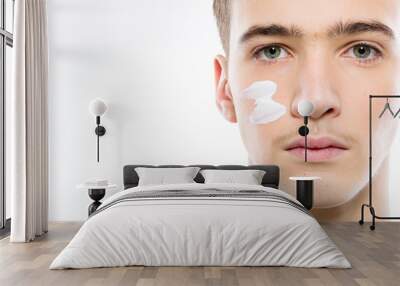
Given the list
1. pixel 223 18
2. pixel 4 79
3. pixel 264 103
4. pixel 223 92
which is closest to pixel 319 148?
pixel 264 103

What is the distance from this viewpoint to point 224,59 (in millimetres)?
7430

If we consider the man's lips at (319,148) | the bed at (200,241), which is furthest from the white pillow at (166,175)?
the bed at (200,241)

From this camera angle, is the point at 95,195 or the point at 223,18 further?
the point at 223,18

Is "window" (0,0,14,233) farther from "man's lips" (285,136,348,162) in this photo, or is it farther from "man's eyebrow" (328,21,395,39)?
"man's eyebrow" (328,21,395,39)

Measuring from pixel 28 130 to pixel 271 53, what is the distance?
3034 mm

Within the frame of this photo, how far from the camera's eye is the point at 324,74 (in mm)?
7047

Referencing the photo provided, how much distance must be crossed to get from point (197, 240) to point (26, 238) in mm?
2166

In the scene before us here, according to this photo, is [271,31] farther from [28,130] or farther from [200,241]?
[200,241]

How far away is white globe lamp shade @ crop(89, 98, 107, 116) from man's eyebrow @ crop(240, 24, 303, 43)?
1891 millimetres

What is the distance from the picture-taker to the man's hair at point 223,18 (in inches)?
291

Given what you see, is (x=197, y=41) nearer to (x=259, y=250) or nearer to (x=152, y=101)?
(x=152, y=101)

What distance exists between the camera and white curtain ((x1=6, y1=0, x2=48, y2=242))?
5.89m

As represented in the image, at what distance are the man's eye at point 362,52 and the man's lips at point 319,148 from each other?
1.04 metres

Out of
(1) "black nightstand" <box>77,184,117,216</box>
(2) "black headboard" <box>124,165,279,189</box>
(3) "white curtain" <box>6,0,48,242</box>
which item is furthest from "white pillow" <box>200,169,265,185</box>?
(3) "white curtain" <box>6,0,48,242</box>
